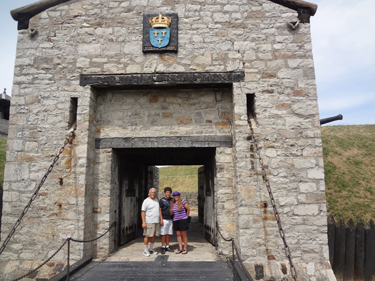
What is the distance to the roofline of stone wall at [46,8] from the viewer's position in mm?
6004

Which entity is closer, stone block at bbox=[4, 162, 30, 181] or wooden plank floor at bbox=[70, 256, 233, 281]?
wooden plank floor at bbox=[70, 256, 233, 281]

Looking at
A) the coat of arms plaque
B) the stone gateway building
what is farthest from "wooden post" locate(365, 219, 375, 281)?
the coat of arms plaque

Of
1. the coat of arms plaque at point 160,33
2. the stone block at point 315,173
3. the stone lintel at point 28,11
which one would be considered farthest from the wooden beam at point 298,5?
the stone lintel at point 28,11

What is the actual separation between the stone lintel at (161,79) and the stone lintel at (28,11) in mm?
1856

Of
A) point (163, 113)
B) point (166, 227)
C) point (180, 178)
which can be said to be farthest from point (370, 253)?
point (180, 178)

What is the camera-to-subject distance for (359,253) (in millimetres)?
6137

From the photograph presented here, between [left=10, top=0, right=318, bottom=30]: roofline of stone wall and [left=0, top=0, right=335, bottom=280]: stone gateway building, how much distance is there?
21mm

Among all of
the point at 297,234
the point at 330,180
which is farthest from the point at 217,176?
the point at 330,180

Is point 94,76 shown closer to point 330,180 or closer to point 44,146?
point 44,146

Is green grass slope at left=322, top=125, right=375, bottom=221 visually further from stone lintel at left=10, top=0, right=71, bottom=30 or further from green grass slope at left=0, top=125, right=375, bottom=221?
stone lintel at left=10, top=0, right=71, bottom=30

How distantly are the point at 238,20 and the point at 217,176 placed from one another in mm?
3402

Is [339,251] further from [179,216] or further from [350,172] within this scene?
[350,172]

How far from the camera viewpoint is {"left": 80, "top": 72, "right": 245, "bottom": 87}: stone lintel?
5.87 m

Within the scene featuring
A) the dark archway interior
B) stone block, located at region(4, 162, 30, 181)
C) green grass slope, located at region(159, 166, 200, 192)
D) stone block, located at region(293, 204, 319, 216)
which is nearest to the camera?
stone block, located at region(293, 204, 319, 216)
